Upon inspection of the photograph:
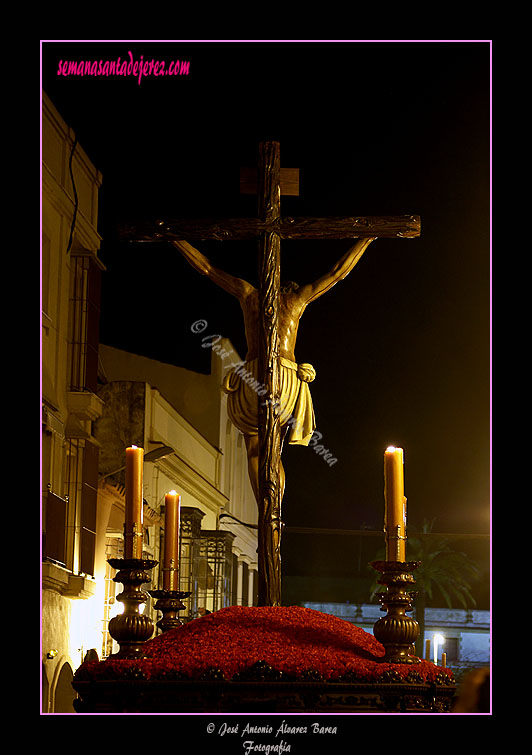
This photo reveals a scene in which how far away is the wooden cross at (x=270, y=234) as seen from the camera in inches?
269

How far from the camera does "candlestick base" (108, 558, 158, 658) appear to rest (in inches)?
234

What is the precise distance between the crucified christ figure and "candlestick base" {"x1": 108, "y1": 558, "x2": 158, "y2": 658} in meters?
→ 1.08

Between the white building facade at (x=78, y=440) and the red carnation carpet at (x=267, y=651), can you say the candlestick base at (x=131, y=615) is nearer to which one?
the red carnation carpet at (x=267, y=651)

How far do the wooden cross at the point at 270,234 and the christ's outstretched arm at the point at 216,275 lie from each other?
0.10 meters

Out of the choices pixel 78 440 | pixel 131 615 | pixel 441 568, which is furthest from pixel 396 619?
pixel 441 568

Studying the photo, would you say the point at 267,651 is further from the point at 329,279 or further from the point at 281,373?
the point at 329,279

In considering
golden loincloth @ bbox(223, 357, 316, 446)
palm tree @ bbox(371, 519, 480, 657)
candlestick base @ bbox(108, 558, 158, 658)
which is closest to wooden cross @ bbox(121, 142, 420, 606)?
golden loincloth @ bbox(223, 357, 316, 446)

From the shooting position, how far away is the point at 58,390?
1731 centimetres

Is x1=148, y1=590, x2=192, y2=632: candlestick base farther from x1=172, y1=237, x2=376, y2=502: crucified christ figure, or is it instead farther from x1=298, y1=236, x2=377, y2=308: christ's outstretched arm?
x1=298, y1=236, x2=377, y2=308: christ's outstretched arm

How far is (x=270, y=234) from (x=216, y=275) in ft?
1.32

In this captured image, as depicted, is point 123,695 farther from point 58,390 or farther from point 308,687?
point 58,390

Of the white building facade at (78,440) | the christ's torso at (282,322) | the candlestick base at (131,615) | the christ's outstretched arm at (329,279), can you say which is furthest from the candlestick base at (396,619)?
the white building facade at (78,440)

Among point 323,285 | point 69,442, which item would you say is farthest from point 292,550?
point 323,285

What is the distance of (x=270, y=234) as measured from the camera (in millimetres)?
7203
